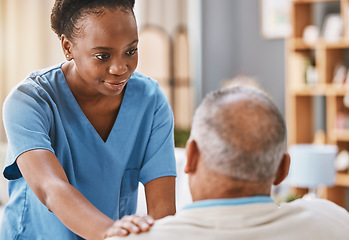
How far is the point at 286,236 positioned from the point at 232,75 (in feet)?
16.3

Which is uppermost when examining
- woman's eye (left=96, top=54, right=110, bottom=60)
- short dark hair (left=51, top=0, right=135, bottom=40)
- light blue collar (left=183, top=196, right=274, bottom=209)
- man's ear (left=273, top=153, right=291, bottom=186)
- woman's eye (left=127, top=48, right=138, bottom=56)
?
short dark hair (left=51, top=0, right=135, bottom=40)

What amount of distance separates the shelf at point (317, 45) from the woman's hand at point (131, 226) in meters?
3.74

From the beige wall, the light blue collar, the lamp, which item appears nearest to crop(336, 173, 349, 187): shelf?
the lamp

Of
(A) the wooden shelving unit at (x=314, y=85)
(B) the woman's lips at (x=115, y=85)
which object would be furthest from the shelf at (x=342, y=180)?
(B) the woman's lips at (x=115, y=85)

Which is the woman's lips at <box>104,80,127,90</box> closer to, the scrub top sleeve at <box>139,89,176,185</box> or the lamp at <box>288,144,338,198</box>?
the scrub top sleeve at <box>139,89,176,185</box>

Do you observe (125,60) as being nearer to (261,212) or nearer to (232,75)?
(261,212)

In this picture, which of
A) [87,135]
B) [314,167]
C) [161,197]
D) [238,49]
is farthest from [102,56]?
[238,49]

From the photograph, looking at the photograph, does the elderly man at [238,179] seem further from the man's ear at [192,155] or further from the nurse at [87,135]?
the nurse at [87,135]

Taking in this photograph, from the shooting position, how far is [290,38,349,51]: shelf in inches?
170

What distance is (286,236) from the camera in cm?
87

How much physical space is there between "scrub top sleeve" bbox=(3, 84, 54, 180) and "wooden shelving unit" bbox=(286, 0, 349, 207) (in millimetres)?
3533

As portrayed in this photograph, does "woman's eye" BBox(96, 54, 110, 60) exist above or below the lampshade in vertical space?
above

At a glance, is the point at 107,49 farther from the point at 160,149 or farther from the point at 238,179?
the point at 238,179

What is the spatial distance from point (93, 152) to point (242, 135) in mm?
486
